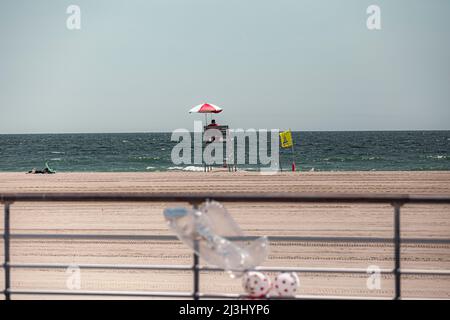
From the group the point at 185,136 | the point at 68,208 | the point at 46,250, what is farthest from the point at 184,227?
the point at 185,136

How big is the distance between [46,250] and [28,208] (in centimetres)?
375

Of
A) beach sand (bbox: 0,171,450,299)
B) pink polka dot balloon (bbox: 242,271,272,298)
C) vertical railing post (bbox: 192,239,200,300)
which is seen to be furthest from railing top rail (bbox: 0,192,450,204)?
beach sand (bbox: 0,171,450,299)

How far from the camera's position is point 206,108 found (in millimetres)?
25734

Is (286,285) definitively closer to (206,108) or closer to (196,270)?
(196,270)

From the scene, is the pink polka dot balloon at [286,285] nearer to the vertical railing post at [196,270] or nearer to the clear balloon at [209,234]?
the clear balloon at [209,234]

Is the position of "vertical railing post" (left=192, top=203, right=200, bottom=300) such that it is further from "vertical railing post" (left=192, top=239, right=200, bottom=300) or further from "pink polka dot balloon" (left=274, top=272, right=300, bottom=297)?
"pink polka dot balloon" (left=274, top=272, right=300, bottom=297)

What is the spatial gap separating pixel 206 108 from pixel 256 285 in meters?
22.7

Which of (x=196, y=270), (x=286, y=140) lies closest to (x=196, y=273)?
(x=196, y=270)

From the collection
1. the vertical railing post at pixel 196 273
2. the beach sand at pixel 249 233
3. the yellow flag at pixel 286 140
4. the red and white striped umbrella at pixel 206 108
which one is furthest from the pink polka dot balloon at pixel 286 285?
the red and white striped umbrella at pixel 206 108

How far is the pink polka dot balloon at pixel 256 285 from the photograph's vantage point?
324 cm

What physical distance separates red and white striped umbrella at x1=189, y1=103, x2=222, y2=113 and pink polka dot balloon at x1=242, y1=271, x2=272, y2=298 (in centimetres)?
2236

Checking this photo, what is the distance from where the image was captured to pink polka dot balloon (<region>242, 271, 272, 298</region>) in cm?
324
